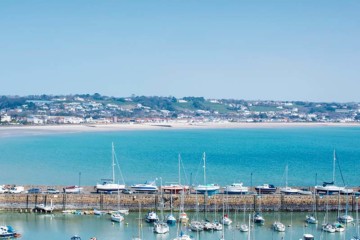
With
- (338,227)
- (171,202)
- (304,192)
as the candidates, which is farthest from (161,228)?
(304,192)

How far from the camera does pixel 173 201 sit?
33.4 metres

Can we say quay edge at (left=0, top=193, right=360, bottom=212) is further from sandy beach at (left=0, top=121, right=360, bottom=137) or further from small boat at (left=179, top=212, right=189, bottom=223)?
sandy beach at (left=0, top=121, right=360, bottom=137)

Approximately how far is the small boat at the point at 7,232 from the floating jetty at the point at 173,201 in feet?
17.6

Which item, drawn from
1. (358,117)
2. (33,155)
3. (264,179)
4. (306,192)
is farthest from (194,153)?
(358,117)

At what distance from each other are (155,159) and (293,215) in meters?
32.2

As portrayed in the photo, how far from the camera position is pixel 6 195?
3359 centimetres

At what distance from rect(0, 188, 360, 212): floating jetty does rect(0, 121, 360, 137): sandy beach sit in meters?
60.9

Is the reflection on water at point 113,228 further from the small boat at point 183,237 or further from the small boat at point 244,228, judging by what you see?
the small boat at point 183,237

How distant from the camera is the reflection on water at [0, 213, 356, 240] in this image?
2816 cm

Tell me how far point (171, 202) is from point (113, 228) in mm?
4270

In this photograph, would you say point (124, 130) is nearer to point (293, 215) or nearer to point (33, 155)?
point (33, 155)

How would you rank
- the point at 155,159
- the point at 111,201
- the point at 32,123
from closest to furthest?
the point at 111,201 < the point at 155,159 < the point at 32,123

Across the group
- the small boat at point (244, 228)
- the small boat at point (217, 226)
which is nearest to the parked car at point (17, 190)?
the small boat at point (217, 226)

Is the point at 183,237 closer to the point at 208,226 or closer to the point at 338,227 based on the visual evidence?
the point at 208,226
